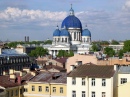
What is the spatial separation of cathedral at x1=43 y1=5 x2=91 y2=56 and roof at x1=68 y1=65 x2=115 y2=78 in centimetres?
14050

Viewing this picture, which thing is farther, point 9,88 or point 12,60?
point 12,60

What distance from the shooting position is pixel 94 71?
3991 cm

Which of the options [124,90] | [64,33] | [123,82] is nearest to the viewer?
[124,90]

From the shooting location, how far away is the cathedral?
183 m

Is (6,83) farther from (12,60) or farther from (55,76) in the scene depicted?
(12,60)

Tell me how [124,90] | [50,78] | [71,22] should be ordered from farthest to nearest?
[71,22], [50,78], [124,90]

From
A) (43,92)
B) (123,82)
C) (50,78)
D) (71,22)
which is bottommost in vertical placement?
(43,92)

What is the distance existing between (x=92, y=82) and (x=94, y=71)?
1416mm

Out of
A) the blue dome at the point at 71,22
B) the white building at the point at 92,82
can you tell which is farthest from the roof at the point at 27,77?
the blue dome at the point at 71,22

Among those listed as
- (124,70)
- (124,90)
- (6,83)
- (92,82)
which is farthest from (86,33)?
(124,90)

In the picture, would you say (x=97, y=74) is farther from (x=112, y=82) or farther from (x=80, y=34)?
(x=80, y=34)

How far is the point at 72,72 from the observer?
40.6 m

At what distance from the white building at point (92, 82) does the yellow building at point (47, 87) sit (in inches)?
111

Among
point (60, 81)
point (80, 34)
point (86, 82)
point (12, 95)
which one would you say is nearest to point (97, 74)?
point (86, 82)
